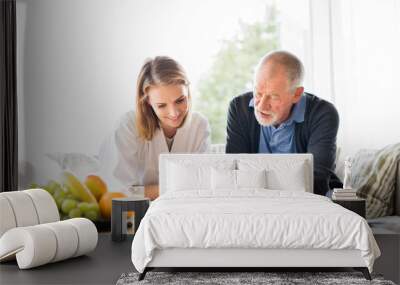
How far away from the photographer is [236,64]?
729 centimetres

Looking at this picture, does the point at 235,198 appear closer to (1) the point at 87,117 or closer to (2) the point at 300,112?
(2) the point at 300,112

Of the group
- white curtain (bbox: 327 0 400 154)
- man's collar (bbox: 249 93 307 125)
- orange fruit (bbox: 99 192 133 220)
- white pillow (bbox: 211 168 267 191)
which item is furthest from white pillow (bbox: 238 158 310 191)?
orange fruit (bbox: 99 192 133 220)

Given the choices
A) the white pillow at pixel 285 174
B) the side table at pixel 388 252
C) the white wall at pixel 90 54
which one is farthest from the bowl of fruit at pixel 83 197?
the side table at pixel 388 252

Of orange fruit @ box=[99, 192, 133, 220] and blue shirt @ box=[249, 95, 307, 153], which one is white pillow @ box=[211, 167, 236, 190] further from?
orange fruit @ box=[99, 192, 133, 220]

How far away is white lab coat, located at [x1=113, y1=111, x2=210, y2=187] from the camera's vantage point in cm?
732

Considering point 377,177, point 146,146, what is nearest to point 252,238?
point 146,146

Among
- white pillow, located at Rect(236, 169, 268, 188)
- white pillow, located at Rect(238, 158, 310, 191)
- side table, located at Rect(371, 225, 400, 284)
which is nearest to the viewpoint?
side table, located at Rect(371, 225, 400, 284)

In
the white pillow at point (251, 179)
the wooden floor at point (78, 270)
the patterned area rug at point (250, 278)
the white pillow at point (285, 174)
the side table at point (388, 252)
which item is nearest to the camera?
the patterned area rug at point (250, 278)

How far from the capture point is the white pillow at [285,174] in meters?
6.53

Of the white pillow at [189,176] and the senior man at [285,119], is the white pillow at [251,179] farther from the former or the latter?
the senior man at [285,119]

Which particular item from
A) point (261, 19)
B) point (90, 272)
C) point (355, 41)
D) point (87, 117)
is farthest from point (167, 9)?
point (90, 272)

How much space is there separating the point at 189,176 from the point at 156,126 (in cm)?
100

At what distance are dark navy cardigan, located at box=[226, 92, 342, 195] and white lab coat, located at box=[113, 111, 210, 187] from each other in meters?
0.34

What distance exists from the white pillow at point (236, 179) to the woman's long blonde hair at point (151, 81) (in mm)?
1169
